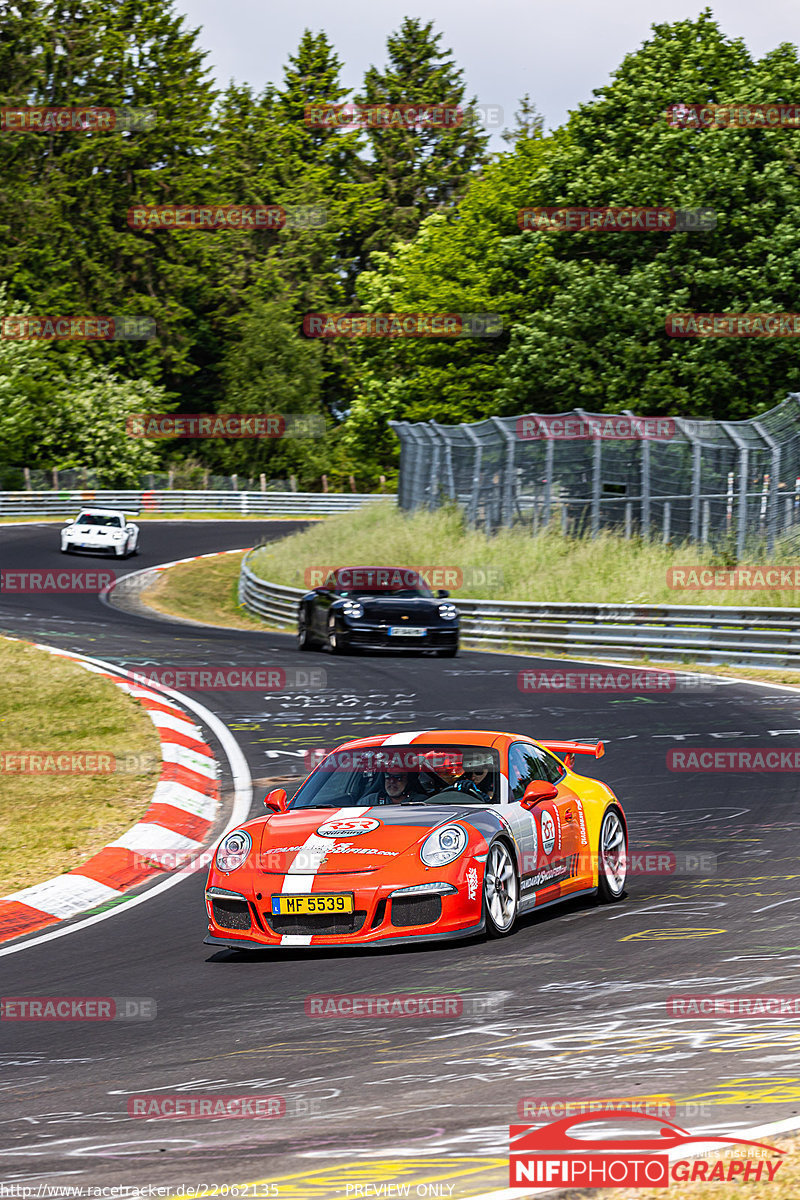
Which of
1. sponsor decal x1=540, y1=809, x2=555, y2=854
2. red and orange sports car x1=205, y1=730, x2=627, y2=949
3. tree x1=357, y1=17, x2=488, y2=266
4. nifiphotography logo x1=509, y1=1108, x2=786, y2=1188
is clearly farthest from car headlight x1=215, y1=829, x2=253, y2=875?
tree x1=357, y1=17, x2=488, y2=266

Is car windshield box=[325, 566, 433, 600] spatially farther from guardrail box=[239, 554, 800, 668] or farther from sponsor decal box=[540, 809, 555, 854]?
sponsor decal box=[540, 809, 555, 854]

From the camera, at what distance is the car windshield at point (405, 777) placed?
890cm

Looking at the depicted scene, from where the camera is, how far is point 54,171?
280 ft

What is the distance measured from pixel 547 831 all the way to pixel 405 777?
0.85 metres

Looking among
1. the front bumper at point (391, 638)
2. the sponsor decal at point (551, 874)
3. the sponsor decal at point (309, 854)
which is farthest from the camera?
the front bumper at point (391, 638)

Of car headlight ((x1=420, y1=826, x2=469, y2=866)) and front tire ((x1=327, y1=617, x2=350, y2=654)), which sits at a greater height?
car headlight ((x1=420, y1=826, x2=469, y2=866))

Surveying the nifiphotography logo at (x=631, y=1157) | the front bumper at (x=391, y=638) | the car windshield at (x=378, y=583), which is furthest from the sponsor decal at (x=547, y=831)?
the car windshield at (x=378, y=583)

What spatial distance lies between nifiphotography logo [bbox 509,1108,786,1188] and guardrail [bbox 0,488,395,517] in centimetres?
5540

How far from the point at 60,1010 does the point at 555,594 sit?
22345 millimetres

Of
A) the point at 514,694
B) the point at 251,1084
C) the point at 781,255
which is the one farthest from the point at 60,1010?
the point at 781,255

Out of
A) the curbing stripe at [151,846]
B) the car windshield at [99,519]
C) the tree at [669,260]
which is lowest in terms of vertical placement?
the curbing stripe at [151,846]

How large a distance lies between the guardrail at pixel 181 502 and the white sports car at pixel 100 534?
1626cm

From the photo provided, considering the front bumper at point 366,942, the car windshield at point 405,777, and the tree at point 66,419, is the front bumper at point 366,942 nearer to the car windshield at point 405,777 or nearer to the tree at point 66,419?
the car windshield at point 405,777

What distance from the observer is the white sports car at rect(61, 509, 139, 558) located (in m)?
44.4
